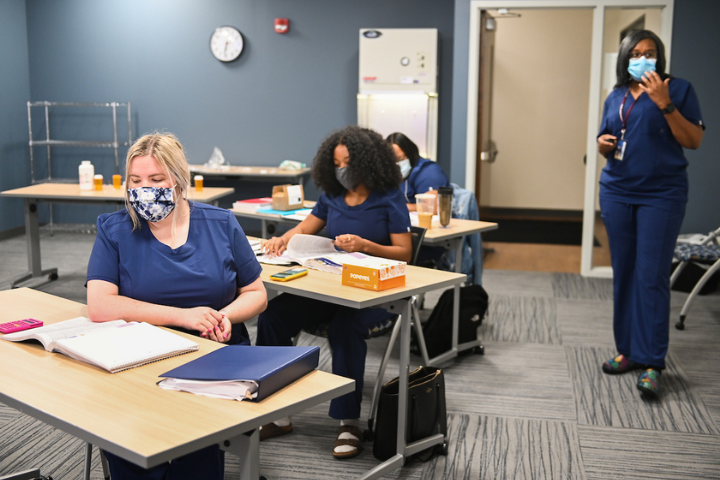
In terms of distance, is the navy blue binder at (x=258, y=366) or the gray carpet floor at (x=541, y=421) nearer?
the navy blue binder at (x=258, y=366)

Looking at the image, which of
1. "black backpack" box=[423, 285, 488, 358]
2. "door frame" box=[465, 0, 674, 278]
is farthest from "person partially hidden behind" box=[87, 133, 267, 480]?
"door frame" box=[465, 0, 674, 278]

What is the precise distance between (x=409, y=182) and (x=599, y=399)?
1829 mm

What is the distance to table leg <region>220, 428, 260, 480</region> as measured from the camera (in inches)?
52.7

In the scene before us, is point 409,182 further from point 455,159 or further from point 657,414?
point 657,414

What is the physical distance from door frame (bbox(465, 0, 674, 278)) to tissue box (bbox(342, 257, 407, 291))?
141 inches

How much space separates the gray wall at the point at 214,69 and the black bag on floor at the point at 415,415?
444 centimetres

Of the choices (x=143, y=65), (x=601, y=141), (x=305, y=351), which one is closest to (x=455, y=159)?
(x=601, y=141)

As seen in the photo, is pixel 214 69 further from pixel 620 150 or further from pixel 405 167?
pixel 620 150

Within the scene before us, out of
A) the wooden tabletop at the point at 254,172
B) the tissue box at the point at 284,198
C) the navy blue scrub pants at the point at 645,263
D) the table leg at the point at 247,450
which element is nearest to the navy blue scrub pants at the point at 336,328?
the table leg at the point at 247,450

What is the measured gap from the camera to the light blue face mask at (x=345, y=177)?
310 cm

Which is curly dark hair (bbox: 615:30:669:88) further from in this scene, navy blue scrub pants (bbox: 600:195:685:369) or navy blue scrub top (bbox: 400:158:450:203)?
navy blue scrub top (bbox: 400:158:450:203)

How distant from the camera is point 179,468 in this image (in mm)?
1755

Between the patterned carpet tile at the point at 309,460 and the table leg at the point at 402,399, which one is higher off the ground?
the table leg at the point at 402,399

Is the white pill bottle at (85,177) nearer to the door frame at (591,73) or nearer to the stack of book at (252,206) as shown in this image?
the stack of book at (252,206)
